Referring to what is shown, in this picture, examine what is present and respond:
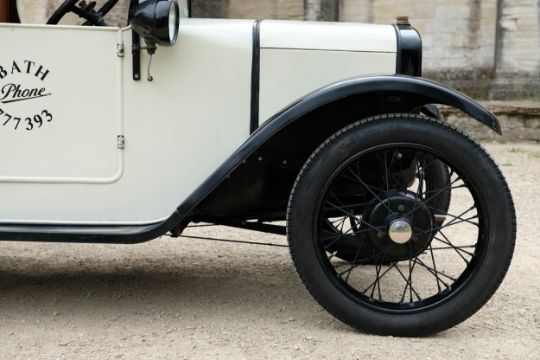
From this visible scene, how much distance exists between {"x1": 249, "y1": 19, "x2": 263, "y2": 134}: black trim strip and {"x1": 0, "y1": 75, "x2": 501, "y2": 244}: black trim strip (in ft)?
0.68

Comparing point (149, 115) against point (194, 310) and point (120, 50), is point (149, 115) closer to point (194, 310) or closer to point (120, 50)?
point (120, 50)

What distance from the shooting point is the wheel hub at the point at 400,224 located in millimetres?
2793

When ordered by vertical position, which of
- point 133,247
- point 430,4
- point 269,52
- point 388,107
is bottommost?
point 133,247

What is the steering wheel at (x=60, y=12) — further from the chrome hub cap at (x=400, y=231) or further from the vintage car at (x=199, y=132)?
the chrome hub cap at (x=400, y=231)

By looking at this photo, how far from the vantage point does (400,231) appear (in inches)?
109

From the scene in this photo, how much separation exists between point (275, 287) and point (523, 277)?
4.43 feet

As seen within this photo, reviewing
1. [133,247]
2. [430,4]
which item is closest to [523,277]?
[133,247]

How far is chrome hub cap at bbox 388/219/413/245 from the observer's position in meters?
2.78

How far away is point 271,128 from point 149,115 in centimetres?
57

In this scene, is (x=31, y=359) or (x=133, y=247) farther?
(x=133, y=247)

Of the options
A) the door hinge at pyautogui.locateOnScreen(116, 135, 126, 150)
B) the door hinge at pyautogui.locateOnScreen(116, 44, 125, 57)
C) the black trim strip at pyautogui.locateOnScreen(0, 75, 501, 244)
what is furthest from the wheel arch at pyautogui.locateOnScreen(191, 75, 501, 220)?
the door hinge at pyautogui.locateOnScreen(116, 44, 125, 57)

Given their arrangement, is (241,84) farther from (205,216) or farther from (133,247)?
(133,247)

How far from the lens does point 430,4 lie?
985 cm

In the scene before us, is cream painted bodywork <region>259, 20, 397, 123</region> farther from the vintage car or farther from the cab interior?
the cab interior
